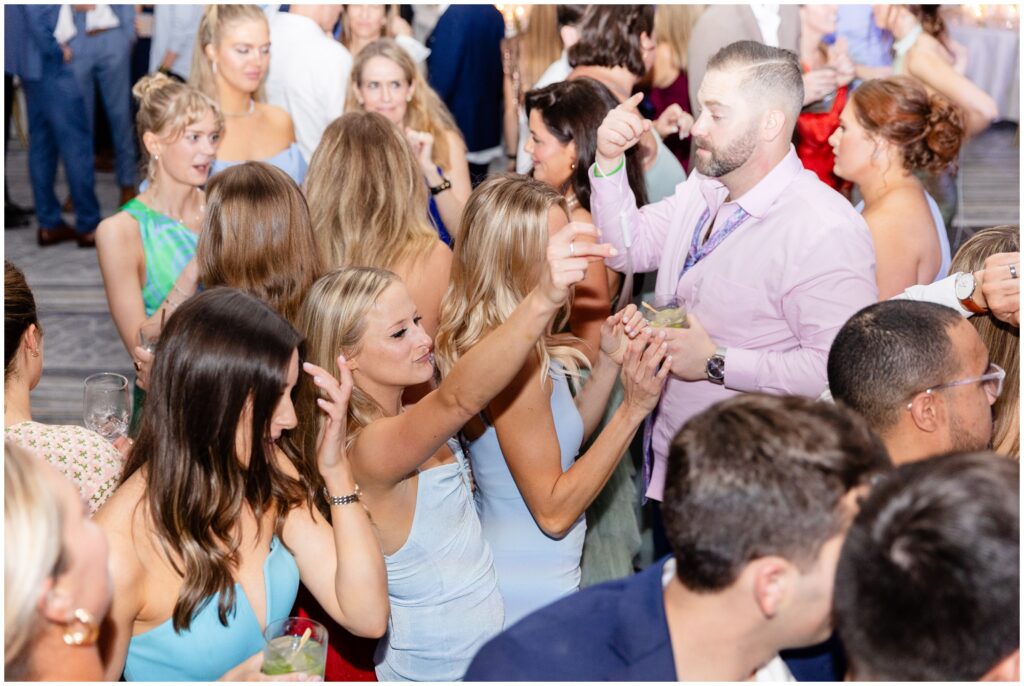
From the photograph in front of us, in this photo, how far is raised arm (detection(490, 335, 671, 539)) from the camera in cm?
224

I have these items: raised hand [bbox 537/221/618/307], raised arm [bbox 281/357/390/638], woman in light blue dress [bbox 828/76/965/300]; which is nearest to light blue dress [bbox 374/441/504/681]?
raised arm [bbox 281/357/390/638]

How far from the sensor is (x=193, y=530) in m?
1.79

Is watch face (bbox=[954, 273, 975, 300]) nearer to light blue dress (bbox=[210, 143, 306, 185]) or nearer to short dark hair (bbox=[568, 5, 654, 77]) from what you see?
short dark hair (bbox=[568, 5, 654, 77])

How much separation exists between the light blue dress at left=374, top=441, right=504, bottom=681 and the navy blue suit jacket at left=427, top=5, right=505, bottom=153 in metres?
3.56

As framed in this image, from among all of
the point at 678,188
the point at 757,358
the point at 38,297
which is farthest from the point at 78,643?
the point at 38,297

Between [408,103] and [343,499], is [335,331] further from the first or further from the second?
[408,103]

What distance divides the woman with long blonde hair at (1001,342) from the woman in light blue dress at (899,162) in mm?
547

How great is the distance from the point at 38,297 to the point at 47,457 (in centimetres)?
350

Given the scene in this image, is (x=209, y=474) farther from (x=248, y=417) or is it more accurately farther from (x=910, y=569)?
Answer: (x=910, y=569)

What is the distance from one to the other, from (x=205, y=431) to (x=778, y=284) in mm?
1403

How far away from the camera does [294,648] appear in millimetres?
1684

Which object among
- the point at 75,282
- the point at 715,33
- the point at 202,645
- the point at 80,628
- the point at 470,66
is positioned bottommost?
the point at 75,282

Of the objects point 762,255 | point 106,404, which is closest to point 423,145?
point 762,255

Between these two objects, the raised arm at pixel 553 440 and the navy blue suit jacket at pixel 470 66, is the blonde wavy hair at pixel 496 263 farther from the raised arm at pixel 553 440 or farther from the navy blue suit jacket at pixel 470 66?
the navy blue suit jacket at pixel 470 66
